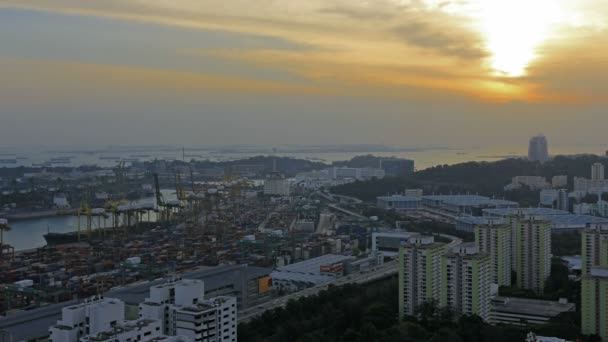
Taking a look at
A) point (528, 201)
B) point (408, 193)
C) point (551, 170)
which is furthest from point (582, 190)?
point (408, 193)

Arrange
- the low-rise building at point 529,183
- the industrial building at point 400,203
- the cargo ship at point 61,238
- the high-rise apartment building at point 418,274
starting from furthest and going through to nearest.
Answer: the low-rise building at point 529,183 < the industrial building at point 400,203 < the cargo ship at point 61,238 < the high-rise apartment building at point 418,274

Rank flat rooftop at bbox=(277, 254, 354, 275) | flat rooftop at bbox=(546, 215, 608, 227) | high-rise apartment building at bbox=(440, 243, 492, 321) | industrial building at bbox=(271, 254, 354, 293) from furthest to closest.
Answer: flat rooftop at bbox=(546, 215, 608, 227), flat rooftop at bbox=(277, 254, 354, 275), industrial building at bbox=(271, 254, 354, 293), high-rise apartment building at bbox=(440, 243, 492, 321)

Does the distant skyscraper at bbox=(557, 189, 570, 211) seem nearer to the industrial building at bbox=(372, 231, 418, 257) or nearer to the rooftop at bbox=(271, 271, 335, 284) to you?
the industrial building at bbox=(372, 231, 418, 257)

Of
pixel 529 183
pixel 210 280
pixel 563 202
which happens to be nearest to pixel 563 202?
pixel 563 202

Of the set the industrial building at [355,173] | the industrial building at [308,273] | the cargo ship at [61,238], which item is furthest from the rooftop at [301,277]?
the industrial building at [355,173]

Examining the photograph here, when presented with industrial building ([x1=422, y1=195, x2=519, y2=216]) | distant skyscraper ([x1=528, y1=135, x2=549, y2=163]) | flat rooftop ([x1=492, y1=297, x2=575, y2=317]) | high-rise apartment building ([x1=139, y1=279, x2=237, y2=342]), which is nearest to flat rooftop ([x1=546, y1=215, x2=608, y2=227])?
industrial building ([x1=422, y1=195, x2=519, y2=216])

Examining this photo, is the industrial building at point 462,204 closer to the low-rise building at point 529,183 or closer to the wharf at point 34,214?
the low-rise building at point 529,183

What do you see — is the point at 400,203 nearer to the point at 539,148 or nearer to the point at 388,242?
the point at 388,242
